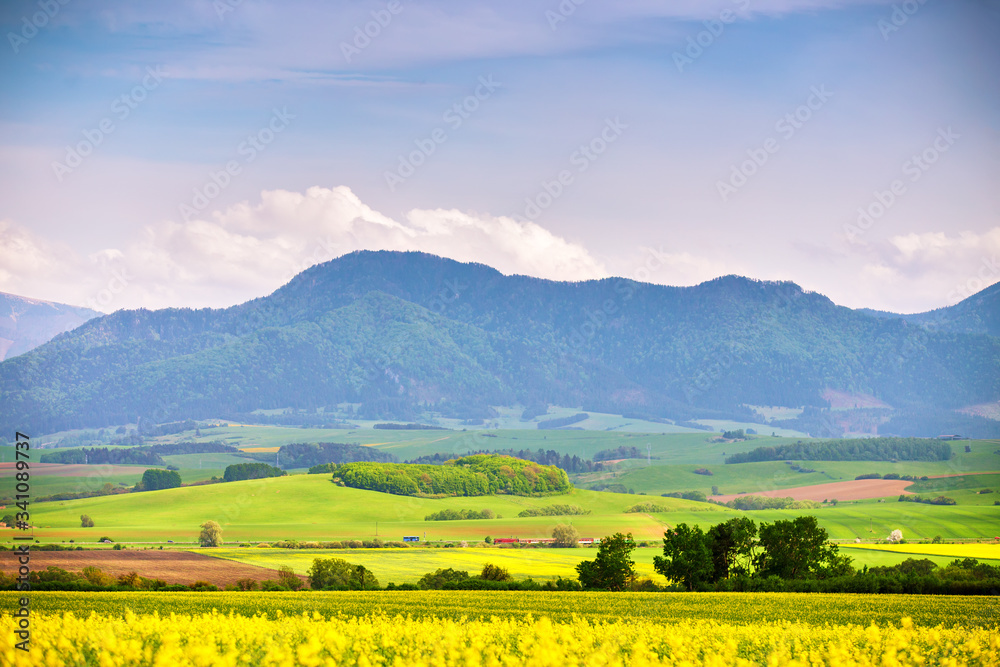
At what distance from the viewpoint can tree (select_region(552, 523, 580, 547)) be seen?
129250 millimetres

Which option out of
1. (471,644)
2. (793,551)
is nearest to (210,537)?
(793,551)

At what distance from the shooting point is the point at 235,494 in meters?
196

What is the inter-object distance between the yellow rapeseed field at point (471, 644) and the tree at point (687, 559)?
32013mm

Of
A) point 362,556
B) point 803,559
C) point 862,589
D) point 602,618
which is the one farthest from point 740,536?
point 362,556

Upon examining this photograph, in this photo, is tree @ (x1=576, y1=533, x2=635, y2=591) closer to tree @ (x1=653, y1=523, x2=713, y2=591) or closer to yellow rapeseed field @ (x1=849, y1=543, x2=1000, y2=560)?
tree @ (x1=653, y1=523, x2=713, y2=591)

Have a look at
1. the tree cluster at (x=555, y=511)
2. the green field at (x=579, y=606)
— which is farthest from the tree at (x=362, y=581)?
the tree cluster at (x=555, y=511)

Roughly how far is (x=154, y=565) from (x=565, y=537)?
60.7 metres

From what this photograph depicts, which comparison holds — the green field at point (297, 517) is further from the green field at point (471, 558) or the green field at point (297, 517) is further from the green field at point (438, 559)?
the green field at point (471, 558)

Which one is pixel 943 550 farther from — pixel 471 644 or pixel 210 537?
pixel 471 644

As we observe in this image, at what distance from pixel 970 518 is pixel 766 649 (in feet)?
548

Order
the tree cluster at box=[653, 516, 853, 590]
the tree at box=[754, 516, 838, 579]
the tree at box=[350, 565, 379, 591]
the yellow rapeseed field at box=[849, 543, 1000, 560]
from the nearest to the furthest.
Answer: the tree at box=[350, 565, 379, 591] < the tree cluster at box=[653, 516, 853, 590] < the tree at box=[754, 516, 838, 579] < the yellow rapeseed field at box=[849, 543, 1000, 560]

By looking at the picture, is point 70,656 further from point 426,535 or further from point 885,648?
point 426,535

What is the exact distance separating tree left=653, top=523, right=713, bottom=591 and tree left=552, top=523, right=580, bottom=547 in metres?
65.9

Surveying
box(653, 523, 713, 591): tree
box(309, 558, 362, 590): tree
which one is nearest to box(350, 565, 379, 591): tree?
box(309, 558, 362, 590): tree
